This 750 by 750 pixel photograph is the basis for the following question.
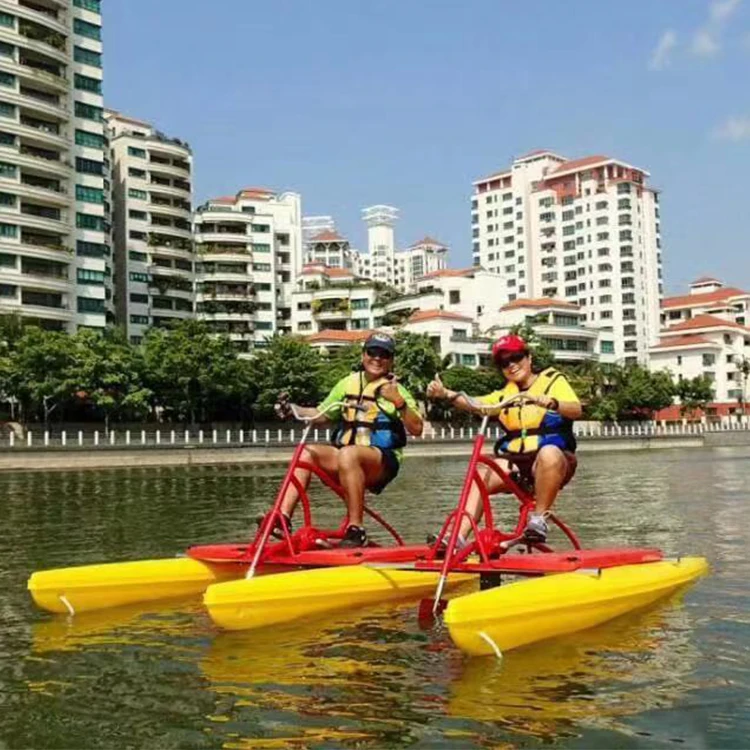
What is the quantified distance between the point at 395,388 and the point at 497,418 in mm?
989

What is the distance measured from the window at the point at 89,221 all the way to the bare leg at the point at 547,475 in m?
76.3

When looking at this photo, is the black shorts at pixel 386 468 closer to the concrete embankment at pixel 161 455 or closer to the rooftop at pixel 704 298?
the concrete embankment at pixel 161 455

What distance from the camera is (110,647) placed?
709 cm

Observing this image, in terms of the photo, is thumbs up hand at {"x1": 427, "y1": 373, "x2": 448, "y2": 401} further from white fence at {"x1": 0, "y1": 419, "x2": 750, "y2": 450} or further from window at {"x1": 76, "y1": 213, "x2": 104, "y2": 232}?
window at {"x1": 76, "y1": 213, "x2": 104, "y2": 232}

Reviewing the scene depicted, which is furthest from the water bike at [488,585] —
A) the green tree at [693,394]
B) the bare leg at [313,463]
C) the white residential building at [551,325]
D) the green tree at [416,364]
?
the green tree at [693,394]

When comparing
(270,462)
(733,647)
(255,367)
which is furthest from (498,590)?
(255,367)

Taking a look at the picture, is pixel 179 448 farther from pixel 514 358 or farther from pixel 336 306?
pixel 336 306

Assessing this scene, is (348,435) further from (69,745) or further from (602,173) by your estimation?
(602,173)

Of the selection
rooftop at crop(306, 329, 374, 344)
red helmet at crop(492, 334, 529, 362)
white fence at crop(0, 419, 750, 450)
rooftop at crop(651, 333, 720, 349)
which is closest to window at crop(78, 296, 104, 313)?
white fence at crop(0, 419, 750, 450)

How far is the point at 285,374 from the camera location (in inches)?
2977

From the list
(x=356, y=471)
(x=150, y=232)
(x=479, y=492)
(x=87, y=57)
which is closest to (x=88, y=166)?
(x=87, y=57)

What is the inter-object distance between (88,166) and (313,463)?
78.1 metres

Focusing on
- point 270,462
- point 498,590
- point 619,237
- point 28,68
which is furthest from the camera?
point 619,237

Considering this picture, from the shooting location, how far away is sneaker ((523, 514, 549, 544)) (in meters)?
8.19
